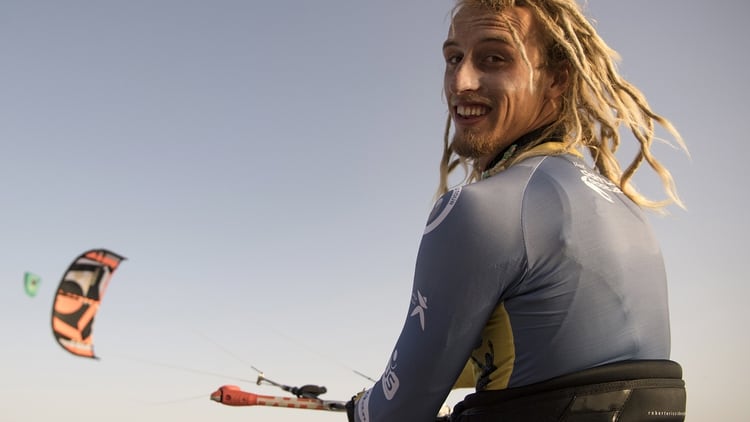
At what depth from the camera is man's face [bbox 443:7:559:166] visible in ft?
9.87

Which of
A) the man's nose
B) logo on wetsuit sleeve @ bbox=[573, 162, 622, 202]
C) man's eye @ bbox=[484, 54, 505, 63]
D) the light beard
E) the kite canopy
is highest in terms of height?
man's eye @ bbox=[484, 54, 505, 63]

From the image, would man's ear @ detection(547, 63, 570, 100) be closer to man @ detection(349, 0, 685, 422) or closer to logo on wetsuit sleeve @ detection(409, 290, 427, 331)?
man @ detection(349, 0, 685, 422)

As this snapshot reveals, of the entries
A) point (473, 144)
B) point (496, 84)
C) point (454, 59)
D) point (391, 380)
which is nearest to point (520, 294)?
point (391, 380)

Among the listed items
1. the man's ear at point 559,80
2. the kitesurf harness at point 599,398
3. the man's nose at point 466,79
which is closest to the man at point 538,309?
the kitesurf harness at point 599,398

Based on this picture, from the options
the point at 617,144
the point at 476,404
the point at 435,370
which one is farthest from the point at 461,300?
the point at 617,144

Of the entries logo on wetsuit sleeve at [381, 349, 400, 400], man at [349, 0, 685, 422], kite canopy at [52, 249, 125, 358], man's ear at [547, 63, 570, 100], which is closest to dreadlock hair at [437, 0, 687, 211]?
man's ear at [547, 63, 570, 100]

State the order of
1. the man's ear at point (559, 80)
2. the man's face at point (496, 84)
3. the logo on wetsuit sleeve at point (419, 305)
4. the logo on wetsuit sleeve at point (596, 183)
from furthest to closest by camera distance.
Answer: the man's ear at point (559, 80) → the man's face at point (496, 84) → the logo on wetsuit sleeve at point (596, 183) → the logo on wetsuit sleeve at point (419, 305)

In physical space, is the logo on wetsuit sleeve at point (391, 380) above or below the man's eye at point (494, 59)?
below

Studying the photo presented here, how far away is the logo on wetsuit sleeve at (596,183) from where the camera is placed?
241cm

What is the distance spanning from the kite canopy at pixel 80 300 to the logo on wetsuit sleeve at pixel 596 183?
7250mm

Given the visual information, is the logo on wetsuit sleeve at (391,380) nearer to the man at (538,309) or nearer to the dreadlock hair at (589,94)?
the man at (538,309)

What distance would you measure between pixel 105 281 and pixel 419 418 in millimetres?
8089

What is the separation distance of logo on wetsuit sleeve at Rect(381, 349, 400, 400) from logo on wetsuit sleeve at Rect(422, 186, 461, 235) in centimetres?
53

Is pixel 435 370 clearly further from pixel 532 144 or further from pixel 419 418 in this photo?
pixel 532 144
